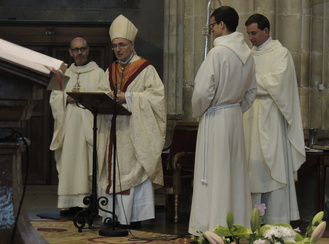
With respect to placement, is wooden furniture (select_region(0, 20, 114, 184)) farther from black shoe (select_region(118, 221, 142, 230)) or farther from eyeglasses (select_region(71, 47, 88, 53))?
black shoe (select_region(118, 221, 142, 230))

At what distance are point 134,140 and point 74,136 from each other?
1.22 metres

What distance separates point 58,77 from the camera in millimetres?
2947

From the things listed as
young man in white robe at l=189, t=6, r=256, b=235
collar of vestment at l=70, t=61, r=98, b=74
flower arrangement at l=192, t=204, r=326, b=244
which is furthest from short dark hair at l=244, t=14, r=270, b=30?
flower arrangement at l=192, t=204, r=326, b=244

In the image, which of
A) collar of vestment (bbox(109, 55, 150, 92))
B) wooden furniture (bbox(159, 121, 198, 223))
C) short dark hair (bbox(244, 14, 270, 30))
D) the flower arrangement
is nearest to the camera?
the flower arrangement

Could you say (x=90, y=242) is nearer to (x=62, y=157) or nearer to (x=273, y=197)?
(x=273, y=197)

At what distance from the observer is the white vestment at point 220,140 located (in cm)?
620

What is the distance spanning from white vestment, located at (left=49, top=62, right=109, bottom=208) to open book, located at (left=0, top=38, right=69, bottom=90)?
5490mm

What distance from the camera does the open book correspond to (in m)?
2.77

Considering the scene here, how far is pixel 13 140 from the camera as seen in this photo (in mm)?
2877

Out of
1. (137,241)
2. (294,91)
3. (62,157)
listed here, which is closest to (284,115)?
(294,91)

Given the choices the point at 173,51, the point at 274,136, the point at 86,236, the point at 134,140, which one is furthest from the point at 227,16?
the point at 173,51

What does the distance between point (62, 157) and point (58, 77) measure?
583 centimetres

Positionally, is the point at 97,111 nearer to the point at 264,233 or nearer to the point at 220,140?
the point at 220,140

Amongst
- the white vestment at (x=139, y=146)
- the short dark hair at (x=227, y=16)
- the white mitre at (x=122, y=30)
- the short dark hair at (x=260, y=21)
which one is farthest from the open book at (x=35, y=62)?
the white mitre at (x=122, y=30)
